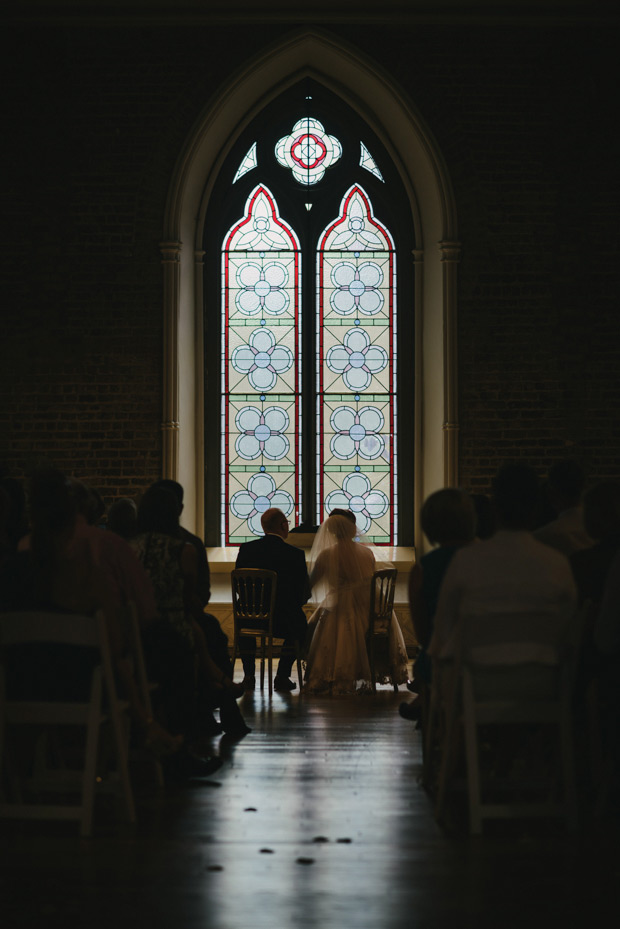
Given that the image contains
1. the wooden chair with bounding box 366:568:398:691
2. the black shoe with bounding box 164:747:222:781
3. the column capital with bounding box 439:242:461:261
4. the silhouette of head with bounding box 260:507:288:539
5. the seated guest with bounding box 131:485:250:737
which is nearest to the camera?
the black shoe with bounding box 164:747:222:781

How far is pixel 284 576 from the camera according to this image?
25.3 ft

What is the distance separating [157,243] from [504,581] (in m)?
6.44

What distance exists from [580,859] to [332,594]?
445 cm

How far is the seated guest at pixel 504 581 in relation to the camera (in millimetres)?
3656

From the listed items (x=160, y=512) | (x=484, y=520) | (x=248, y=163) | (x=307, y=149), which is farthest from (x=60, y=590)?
(x=307, y=149)

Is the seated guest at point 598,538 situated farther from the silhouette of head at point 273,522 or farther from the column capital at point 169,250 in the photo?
the column capital at point 169,250

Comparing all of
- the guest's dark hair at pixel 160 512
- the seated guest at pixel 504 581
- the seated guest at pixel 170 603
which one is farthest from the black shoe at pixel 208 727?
the seated guest at pixel 504 581

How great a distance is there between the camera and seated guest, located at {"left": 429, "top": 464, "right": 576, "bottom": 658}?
12.0 ft

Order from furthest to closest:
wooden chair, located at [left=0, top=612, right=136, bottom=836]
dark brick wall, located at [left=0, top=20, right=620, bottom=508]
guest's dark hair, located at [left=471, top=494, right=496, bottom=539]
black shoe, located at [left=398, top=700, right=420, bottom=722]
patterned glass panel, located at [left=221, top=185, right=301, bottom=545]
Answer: patterned glass panel, located at [left=221, top=185, right=301, bottom=545] < dark brick wall, located at [left=0, top=20, right=620, bottom=508] < guest's dark hair, located at [left=471, top=494, right=496, bottom=539] < black shoe, located at [left=398, top=700, right=420, bottom=722] < wooden chair, located at [left=0, top=612, right=136, bottom=836]

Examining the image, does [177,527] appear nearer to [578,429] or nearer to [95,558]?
[95,558]

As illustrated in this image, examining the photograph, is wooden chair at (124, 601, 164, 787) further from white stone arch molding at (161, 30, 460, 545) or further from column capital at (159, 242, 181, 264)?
column capital at (159, 242, 181, 264)

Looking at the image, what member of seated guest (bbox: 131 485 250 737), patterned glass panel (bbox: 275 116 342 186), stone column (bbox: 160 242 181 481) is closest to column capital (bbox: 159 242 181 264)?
stone column (bbox: 160 242 181 481)

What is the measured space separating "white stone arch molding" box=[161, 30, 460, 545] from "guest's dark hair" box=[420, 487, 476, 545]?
4.99 meters

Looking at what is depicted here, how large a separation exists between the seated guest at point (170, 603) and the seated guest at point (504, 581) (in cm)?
147
